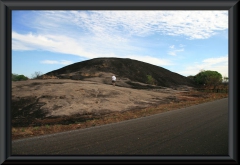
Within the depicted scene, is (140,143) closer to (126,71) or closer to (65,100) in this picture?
(65,100)

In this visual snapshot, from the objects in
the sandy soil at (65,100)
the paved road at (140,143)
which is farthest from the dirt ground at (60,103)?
the paved road at (140,143)

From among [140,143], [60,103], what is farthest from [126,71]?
[140,143]

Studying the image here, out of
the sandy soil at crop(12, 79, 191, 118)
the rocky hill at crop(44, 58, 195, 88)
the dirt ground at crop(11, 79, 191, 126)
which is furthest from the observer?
the rocky hill at crop(44, 58, 195, 88)

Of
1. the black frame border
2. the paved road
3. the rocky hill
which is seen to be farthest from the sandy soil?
the rocky hill

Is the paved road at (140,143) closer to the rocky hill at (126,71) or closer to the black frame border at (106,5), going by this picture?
the black frame border at (106,5)

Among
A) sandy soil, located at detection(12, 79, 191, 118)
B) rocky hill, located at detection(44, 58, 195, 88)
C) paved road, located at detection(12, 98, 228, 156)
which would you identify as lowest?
paved road, located at detection(12, 98, 228, 156)

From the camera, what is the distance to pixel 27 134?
873cm

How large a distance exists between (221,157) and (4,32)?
4.50 meters

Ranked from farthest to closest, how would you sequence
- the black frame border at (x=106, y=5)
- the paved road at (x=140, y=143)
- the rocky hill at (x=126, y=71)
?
the rocky hill at (x=126, y=71) → the paved road at (x=140, y=143) → the black frame border at (x=106, y=5)

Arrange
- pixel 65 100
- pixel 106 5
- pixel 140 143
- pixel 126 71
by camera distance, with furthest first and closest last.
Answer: pixel 126 71, pixel 65 100, pixel 140 143, pixel 106 5

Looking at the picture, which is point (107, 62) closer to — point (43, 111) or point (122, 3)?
point (43, 111)

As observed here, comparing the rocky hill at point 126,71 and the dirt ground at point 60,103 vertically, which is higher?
the rocky hill at point 126,71

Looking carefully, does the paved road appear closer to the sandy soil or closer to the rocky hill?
the sandy soil

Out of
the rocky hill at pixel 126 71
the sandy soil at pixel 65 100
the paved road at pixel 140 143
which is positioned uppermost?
the rocky hill at pixel 126 71
